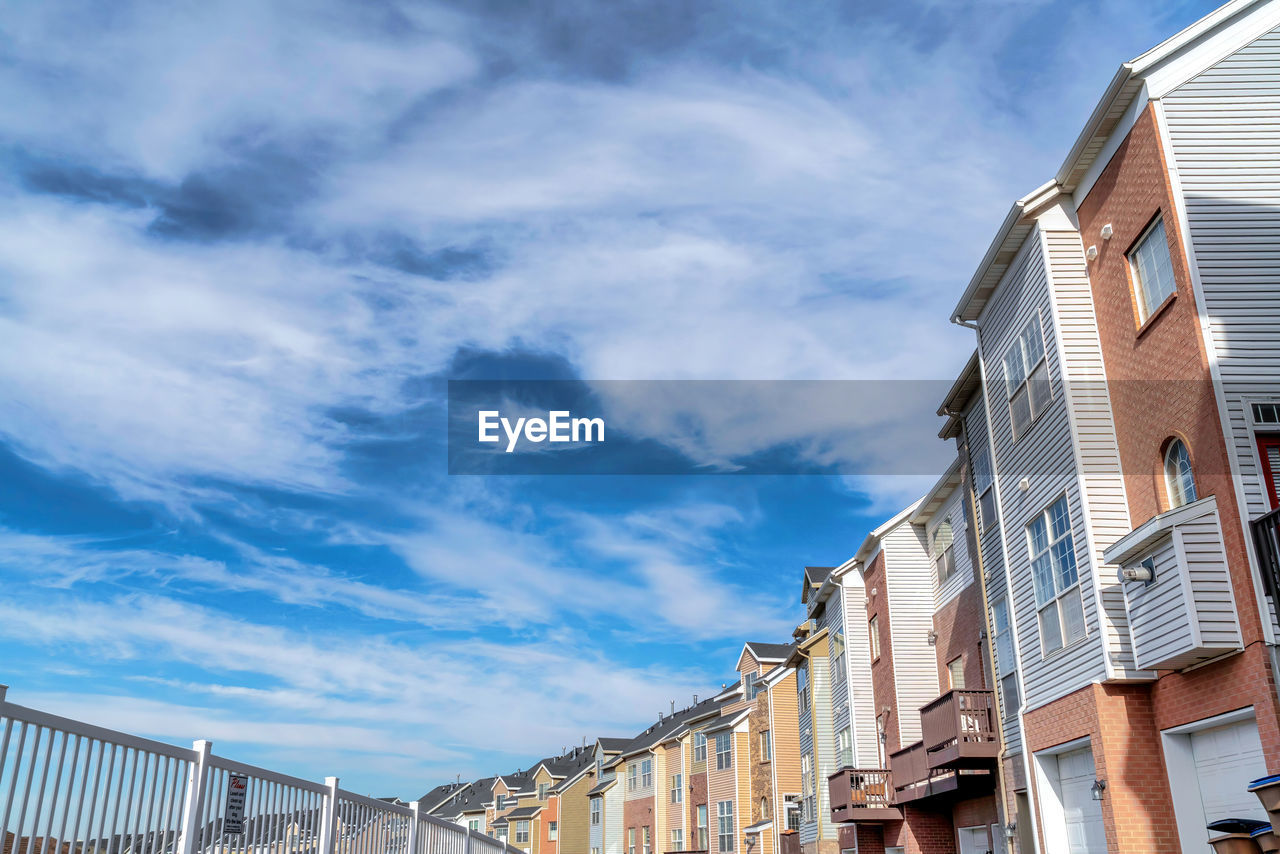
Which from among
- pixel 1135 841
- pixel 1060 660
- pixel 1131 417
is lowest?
pixel 1135 841

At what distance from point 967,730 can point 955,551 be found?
5.91m

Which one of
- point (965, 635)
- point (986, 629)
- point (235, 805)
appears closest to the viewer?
point (235, 805)

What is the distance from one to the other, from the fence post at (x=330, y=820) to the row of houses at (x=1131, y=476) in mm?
9225

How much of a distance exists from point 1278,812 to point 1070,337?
24.9 feet

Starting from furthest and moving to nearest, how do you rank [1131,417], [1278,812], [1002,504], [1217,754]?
[1002,504], [1131,417], [1217,754], [1278,812]

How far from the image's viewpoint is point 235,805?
6477 mm

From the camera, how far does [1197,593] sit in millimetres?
11234

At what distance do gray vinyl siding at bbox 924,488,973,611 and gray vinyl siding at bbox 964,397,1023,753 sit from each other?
263cm

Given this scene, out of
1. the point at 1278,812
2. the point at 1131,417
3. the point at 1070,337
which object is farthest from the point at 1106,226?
the point at 1278,812

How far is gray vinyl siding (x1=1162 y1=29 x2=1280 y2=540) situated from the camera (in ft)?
37.9

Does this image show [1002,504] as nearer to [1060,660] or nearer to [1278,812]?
[1060,660]

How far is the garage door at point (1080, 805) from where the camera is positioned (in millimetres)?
14133

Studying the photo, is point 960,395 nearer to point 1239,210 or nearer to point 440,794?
point 1239,210

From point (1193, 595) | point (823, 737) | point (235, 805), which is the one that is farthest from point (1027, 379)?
point (823, 737)
